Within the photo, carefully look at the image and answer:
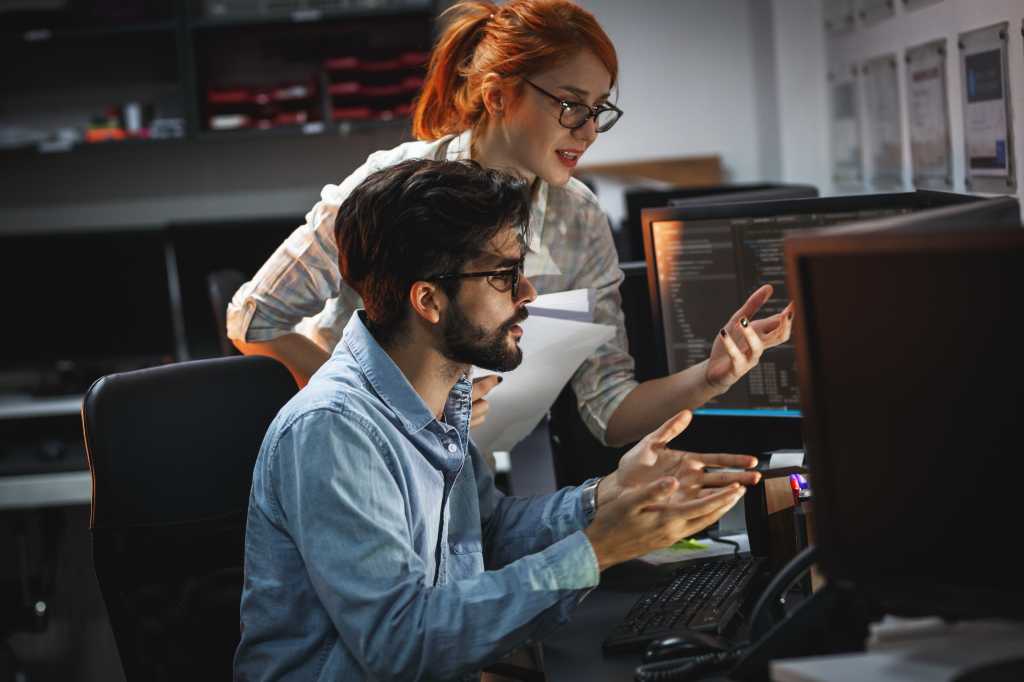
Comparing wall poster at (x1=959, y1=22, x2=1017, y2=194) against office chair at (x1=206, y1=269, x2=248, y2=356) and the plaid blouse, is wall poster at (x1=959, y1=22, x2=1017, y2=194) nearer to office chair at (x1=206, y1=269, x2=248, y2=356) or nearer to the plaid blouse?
the plaid blouse

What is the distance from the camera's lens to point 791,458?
165 centimetres

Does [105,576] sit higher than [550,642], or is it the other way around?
[105,576]

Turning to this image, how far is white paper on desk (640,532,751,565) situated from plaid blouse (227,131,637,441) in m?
0.21

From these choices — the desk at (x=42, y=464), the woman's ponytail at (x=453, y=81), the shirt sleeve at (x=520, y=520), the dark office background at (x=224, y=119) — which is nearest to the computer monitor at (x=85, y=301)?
the dark office background at (x=224, y=119)

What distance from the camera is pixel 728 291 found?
1769mm

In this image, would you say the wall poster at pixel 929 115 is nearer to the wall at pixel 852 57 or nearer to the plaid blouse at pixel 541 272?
the wall at pixel 852 57

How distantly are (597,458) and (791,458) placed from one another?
1.39ft

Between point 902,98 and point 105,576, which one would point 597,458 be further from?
point 902,98

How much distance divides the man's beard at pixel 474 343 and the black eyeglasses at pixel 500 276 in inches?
1.2

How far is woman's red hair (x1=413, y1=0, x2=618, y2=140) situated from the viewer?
1.78 meters

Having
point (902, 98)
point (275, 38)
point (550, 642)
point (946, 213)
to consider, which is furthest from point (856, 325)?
point (275, 38)

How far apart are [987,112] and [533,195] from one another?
1.19 meters

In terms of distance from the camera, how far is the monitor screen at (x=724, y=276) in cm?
170

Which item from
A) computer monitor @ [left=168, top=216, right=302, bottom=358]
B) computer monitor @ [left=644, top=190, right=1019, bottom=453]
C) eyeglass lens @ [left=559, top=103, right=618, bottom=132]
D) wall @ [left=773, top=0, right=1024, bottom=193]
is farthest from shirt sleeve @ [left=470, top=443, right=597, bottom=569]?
computer monitor @ [left=168, top=216, right=302, bottom=358]
